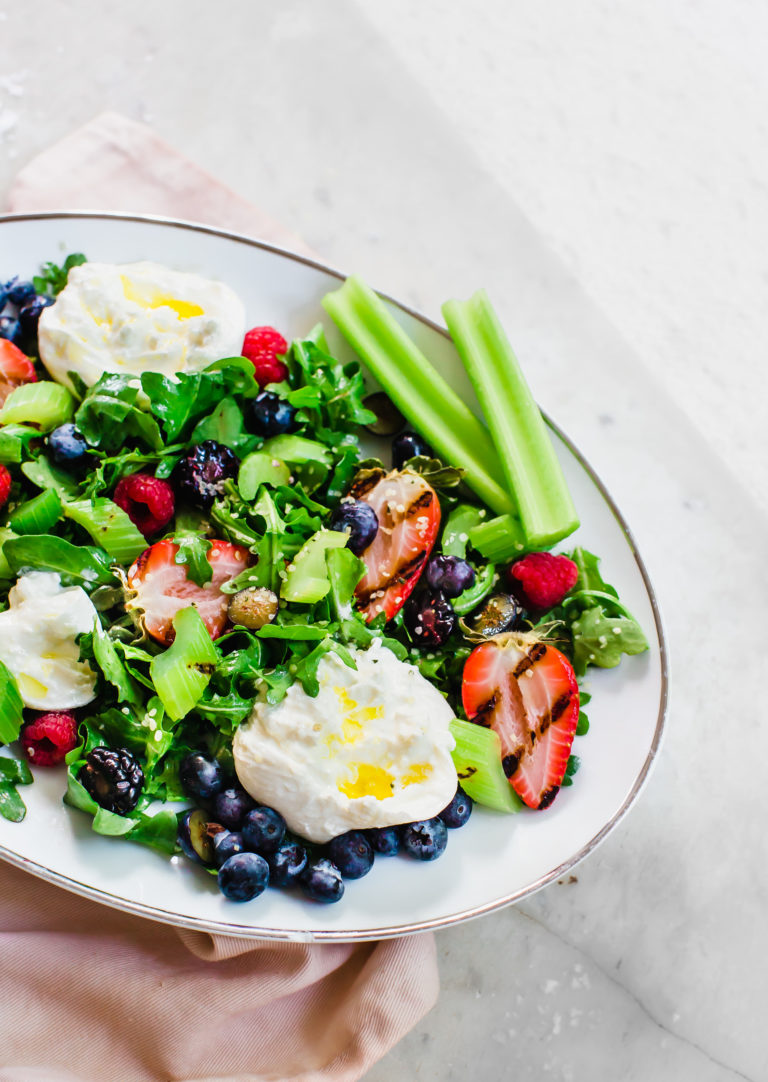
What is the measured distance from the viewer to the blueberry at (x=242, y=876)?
2.05 metres

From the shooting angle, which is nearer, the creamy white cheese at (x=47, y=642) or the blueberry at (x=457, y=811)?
the creamy white cheese at (x=47, y=642)

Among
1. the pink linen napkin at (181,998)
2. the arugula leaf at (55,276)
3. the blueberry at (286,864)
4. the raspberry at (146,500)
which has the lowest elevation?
the pink linen napkin at (181,998)

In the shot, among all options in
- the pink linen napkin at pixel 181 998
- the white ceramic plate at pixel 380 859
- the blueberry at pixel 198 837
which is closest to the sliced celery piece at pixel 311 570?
the blueberry at pixel 198 837

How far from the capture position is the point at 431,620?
236 cm

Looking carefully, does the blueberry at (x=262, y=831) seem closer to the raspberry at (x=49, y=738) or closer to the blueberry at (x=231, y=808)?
the blueberry at (x=231, y=808)

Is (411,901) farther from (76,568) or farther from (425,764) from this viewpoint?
(76,568)

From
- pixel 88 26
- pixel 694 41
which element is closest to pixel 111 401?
pixel 88 26

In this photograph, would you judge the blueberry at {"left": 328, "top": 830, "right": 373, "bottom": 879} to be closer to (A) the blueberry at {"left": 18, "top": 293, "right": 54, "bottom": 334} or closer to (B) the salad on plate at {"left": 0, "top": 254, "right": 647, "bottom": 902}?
(B) the salad on plate at {"left": 0, "top": 254, "right": 647, "bottom": 902}

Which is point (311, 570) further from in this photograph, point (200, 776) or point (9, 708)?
point (9, 708)

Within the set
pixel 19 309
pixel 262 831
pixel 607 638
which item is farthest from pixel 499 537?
pixel 19 309

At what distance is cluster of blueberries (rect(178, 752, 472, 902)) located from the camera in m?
2.08

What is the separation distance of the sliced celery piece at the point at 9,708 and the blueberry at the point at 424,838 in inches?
37.8

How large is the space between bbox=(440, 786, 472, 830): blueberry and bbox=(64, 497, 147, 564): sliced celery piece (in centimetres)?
102

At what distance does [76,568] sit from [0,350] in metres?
0.69
